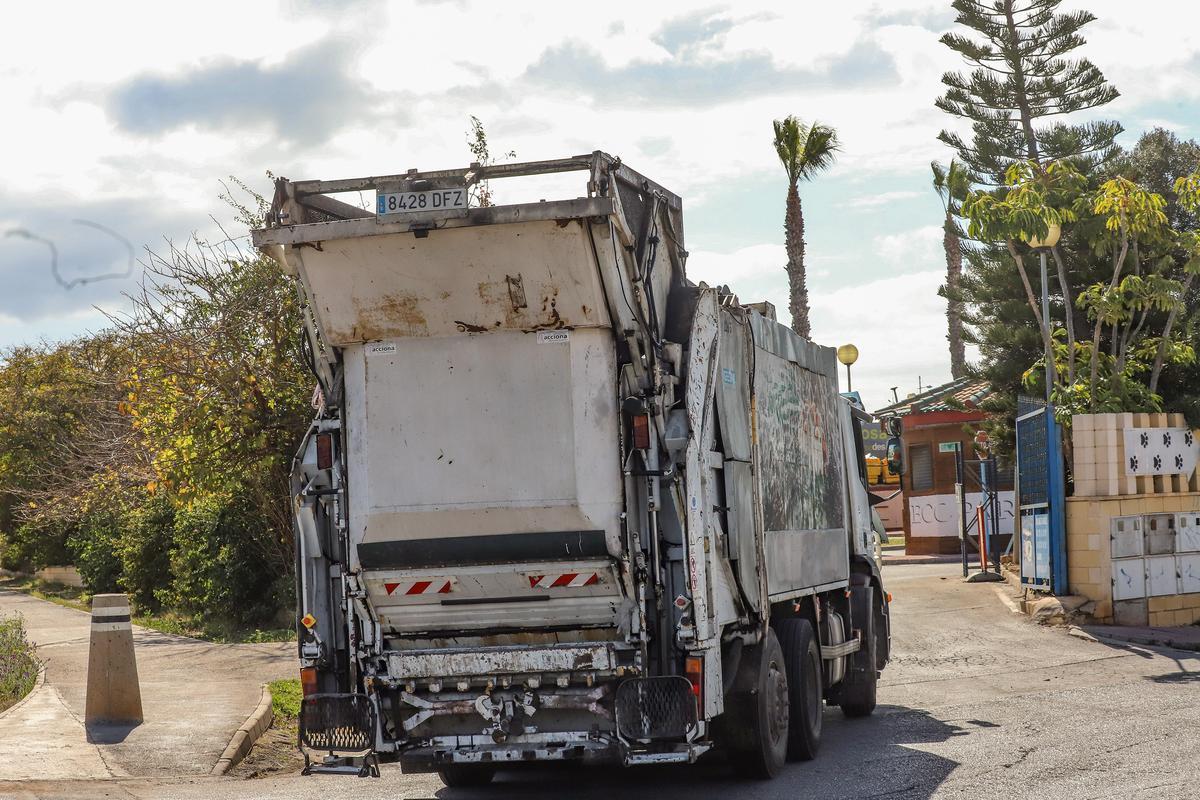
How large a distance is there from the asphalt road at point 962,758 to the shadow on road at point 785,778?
0.01 metres

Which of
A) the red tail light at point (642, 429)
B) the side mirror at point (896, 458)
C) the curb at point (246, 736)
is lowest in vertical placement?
the curb at point (246, 736)

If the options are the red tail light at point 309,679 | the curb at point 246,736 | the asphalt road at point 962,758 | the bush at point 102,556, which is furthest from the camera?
the bush at point 102,556

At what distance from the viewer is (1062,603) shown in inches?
691

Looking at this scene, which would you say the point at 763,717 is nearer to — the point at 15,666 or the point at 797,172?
the point at 15,666

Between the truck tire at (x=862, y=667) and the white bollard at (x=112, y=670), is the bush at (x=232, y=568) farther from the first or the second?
the truck tire at (x=862, y=667)

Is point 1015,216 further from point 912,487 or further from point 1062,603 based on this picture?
point 912,487

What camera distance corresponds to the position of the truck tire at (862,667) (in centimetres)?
1167

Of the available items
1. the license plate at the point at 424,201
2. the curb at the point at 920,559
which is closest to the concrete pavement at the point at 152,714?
the license plate at the point at 424,201

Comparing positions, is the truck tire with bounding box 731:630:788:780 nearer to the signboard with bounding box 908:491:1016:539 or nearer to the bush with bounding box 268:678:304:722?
the bush with bounding box 268:678:304:722

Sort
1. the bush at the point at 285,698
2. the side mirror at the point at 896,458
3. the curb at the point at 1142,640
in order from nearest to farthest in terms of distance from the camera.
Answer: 1. the bush at the point at 285,698
2. the side mirror at the point at 896,458
3. the curb at the point at 1142,640

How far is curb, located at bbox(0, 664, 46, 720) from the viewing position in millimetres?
11220

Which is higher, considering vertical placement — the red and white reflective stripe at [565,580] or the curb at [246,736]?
the red and white reflective stripe at [565,580]

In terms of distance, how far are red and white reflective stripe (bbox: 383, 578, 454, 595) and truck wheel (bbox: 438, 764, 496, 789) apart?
1679 millimetres

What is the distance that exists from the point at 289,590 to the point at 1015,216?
1057 cm
